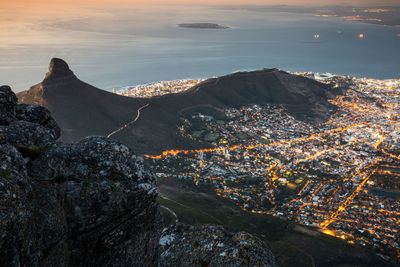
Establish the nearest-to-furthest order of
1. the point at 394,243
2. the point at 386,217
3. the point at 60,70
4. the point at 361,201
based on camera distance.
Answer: the point at 394,243
the point at 386,217
the point at 361,201
the point at 60,70

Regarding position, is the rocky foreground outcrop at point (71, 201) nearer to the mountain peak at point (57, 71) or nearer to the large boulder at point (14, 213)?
the large boulder at point (14, 213)

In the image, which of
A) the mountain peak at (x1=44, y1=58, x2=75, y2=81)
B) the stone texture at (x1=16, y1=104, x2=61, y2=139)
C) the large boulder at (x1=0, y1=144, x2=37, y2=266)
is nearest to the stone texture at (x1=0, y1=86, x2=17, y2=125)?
the stone texture at (x1=16, y1=104, x2=61, y2=139)

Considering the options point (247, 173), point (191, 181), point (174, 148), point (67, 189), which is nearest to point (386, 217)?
point (247, 173)

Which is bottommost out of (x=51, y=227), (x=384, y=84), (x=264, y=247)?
(x=384, y=84)

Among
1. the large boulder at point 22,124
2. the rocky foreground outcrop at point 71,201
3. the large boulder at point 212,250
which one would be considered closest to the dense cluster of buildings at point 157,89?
the large boulder at point 212,250

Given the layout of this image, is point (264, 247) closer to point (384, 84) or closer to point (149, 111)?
point (149, 111)

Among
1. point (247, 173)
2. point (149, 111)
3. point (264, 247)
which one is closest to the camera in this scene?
point (264, 247)
